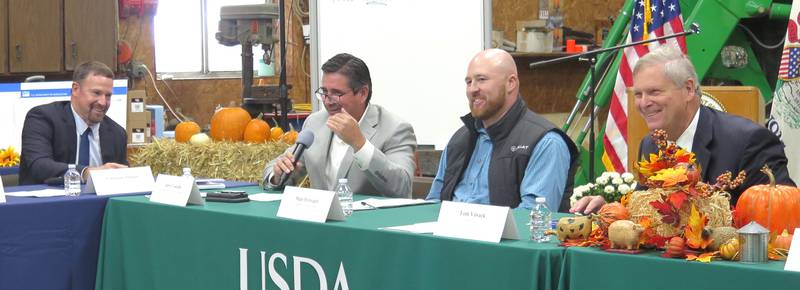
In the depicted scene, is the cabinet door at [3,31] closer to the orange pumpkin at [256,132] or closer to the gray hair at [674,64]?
the orange pumpkin at [256,132]

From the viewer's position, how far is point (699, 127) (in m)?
3.39

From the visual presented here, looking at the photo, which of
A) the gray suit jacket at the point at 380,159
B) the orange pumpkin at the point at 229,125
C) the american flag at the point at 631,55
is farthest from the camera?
the orange pumpkin at the point at 229,125

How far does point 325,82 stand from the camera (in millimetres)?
4469

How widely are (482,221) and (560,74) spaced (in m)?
7.41

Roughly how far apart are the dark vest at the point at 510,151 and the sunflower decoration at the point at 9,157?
132 inches

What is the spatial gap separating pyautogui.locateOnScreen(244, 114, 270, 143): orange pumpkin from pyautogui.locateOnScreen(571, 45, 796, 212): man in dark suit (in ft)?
10.8

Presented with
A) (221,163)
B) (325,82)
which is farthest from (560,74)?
(325,82)

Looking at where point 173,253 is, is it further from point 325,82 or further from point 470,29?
point 470,29

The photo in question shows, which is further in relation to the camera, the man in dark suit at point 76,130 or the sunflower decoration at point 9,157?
the sunflower decoration at point 9,157

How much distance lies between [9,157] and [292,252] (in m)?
3.81

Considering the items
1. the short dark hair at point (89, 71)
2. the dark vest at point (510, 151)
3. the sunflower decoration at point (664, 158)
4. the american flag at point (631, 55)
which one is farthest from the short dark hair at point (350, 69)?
the american flag at point (631, 55)

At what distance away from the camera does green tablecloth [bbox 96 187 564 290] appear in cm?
265

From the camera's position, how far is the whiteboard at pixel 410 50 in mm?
6207

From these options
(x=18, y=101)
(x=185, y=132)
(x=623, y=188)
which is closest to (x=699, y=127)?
(x=623, y=188)
